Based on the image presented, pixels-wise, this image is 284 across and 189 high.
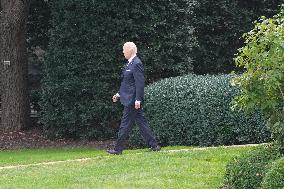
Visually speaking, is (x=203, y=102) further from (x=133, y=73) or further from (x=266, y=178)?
(x=266, y=178)

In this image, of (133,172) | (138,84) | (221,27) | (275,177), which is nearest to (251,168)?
(275,177)

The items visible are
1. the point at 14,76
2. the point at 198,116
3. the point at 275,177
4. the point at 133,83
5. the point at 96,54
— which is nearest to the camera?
the point at 275,177

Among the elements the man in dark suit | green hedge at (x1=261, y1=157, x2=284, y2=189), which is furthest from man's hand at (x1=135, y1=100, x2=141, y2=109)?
green hedge at (x1=261, y1=157, x2=284, y2=189)

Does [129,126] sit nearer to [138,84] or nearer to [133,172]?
[138,84]

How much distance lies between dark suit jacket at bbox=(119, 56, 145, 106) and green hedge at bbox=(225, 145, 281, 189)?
3.29m

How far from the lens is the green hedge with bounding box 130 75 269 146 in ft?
40.9

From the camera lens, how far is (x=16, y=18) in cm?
1736

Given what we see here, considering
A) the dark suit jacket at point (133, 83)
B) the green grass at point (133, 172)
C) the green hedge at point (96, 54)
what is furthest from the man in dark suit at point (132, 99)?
the green hedge at point (96, 54)

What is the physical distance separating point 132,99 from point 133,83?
305mm

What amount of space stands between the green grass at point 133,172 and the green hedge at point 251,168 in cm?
50

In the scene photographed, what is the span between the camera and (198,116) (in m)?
13.0

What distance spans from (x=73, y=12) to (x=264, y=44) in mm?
9015

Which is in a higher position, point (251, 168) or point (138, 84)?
point (138, 84)

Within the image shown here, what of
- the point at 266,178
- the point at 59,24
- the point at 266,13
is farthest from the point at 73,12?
the point at 266,178
